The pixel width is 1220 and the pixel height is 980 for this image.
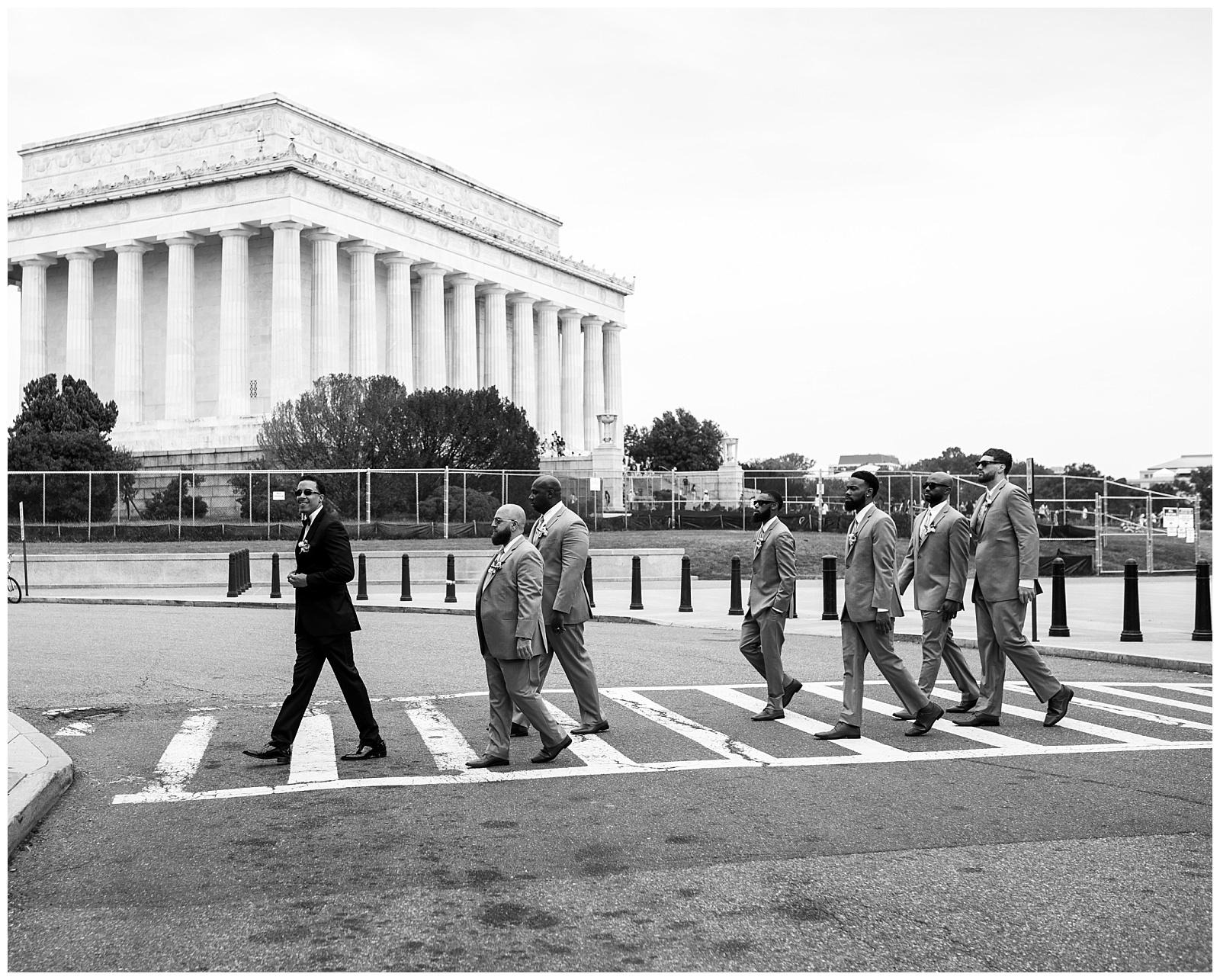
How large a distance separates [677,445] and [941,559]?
79.2 metres

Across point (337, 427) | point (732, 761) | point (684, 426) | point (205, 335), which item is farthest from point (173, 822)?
point (684, 426)

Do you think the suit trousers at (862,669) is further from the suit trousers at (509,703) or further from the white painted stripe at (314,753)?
the white painted stripe at (314,753)

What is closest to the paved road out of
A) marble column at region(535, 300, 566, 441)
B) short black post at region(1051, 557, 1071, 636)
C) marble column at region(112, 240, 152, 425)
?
short black post at region(1051, 557, 1071, 636)

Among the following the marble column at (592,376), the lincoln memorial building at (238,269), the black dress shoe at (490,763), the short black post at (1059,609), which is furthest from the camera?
the marble column at (592,376)

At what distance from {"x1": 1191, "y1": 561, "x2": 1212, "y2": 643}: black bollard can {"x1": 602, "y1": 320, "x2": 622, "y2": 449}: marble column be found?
78.0 m

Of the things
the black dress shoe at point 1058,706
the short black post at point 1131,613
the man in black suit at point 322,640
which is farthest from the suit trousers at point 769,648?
the short black post at point 1131,613

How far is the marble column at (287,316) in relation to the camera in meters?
64.7

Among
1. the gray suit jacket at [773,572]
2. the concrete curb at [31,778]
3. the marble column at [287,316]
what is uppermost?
the marble column at [287,316]

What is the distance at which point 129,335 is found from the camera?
69.6 m

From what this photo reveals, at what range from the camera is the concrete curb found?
266 inches

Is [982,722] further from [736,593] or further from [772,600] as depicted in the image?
[736,593]

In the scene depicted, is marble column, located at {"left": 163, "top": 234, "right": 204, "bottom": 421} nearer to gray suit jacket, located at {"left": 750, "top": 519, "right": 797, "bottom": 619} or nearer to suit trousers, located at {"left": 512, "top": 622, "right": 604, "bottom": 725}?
gray suit jacket, located at {"left": 750, "top": 519, "right": 797, "bottom": 619}

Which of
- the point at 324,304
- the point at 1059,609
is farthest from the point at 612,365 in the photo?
the point at 1059,609

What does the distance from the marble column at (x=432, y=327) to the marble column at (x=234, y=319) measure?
1101 centimetres
